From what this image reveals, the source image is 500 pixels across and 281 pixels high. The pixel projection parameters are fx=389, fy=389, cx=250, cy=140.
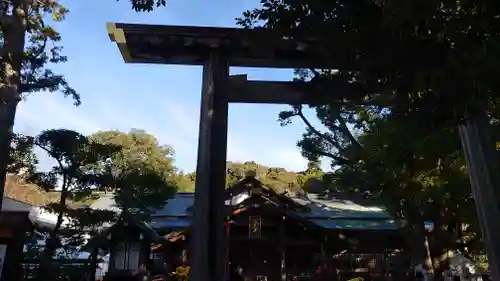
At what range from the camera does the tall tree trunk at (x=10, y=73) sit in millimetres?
7121

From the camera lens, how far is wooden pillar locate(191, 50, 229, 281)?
13.3ft

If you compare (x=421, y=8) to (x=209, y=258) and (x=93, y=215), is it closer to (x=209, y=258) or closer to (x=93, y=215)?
(x=209, y=258)

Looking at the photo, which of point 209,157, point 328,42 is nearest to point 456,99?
point 328,42

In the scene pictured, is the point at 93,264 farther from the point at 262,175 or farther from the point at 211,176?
the point at 262,175

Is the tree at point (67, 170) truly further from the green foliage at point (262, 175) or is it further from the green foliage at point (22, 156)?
the green foliage at point (262, 175)

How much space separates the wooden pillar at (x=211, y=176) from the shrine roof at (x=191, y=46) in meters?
0.19

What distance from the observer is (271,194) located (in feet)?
49.1

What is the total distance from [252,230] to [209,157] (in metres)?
9.34

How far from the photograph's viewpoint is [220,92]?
15.5 feet

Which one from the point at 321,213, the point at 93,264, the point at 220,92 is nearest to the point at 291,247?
the point at 321,213

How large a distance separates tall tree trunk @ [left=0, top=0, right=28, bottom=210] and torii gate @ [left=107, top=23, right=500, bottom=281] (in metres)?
3.68

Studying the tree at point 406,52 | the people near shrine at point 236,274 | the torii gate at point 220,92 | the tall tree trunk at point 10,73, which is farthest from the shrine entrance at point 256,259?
the tree at point 406,52

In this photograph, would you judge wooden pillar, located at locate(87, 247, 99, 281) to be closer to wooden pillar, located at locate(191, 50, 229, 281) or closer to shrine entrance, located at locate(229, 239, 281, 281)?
shrine entrance, located at locate(229, 239, 281, 281)

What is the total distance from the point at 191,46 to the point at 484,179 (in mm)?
3589
